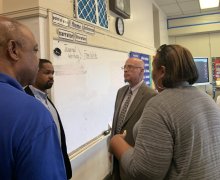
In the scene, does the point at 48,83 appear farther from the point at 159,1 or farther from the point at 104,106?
the point at 159,1

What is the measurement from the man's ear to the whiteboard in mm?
1191

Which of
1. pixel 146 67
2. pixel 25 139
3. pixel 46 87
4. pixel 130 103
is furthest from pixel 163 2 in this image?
pixel 25 139

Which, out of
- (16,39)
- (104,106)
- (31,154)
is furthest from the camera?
(104,106)

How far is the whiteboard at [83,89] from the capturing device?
6.51 ft

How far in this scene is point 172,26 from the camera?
6477 millimetres

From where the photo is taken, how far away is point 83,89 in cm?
230

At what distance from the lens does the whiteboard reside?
1.98 metres

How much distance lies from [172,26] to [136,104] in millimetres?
5120

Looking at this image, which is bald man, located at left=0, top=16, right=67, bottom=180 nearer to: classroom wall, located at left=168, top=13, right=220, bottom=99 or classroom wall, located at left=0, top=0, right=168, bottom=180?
classroom wall, located at left=0, top=0, right=168, bottom=180

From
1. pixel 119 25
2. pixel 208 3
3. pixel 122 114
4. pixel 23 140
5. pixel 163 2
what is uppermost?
pixel 163 2

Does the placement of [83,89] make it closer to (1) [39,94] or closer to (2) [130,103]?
(2) [130,103]

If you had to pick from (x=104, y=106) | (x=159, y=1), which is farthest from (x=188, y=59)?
(x=159, y=1)

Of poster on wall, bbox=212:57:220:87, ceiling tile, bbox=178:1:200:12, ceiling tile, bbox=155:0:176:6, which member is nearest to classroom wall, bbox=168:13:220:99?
poster on wall, bbox=212:57:220:87

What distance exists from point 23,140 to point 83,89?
1768mm
